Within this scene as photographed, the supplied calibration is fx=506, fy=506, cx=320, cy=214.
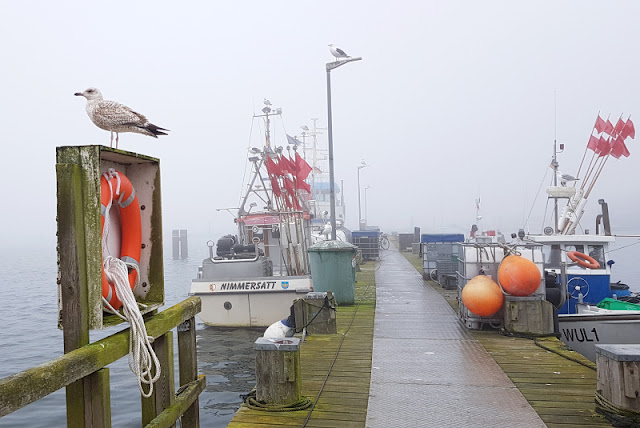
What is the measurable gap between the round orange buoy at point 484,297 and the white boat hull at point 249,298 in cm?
580

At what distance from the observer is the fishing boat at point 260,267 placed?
46.0 feet

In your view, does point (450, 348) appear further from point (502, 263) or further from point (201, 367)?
point (201, 367)

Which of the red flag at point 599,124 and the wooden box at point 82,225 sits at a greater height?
the red flag at point 599,124

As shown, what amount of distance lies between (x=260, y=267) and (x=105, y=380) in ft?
39.8

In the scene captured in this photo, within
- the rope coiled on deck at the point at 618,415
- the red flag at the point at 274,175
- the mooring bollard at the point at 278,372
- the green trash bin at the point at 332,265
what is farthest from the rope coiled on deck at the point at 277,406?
the red flag at the point at 274,175

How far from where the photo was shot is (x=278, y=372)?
17.7 feet

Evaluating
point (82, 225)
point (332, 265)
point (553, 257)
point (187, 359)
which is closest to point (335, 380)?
point (187, 359)

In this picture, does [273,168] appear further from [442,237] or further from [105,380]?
[105,380]

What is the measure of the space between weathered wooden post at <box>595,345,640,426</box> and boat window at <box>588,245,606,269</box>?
7.33 metres

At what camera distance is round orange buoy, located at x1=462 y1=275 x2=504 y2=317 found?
8.67m

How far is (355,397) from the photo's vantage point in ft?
19.0

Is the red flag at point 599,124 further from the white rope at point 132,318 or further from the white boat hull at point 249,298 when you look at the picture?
the white rope at point 132,318

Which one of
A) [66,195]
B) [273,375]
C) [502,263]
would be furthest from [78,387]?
[502,263]

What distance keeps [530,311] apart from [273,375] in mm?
5143
